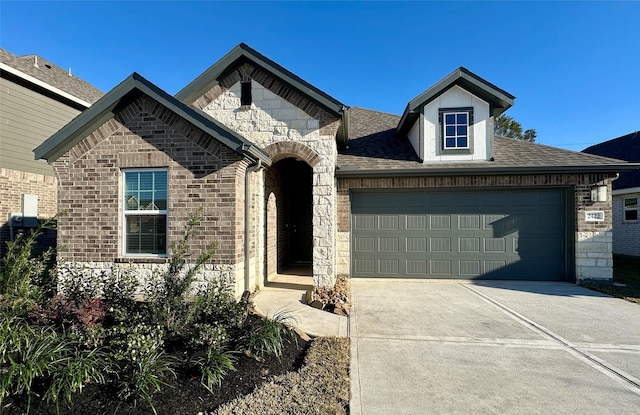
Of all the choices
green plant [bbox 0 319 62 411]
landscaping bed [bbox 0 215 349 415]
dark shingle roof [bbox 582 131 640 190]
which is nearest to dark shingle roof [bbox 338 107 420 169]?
landscaping bed [bbox 0 215 349 415]

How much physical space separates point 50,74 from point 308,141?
1081cm

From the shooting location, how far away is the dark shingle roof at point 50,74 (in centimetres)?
1006

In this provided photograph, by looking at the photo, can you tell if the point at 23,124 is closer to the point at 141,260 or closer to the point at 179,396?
the point at 141,260

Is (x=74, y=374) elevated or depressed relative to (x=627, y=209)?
depressed

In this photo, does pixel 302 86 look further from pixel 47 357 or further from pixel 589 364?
pixel 589 364

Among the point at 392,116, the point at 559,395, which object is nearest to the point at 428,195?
the point at 392,116

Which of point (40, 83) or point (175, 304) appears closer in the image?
point (175, 304)

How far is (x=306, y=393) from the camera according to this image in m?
3.22

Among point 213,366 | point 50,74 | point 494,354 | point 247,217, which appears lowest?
point 494,354

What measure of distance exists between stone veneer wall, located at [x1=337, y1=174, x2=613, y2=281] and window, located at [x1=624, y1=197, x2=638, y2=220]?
9242 millimetres

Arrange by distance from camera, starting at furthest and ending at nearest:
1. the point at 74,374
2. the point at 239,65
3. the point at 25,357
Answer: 1. the point at 239,65
2. the point at 25,357
3. the point at 74,374

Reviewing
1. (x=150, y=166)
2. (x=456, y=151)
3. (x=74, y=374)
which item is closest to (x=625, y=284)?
(x=456, y=151)

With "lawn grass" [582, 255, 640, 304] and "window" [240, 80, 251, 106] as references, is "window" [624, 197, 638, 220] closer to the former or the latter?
"lawn grass" [582, 255, 640, 304]

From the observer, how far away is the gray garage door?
28.9 ft
